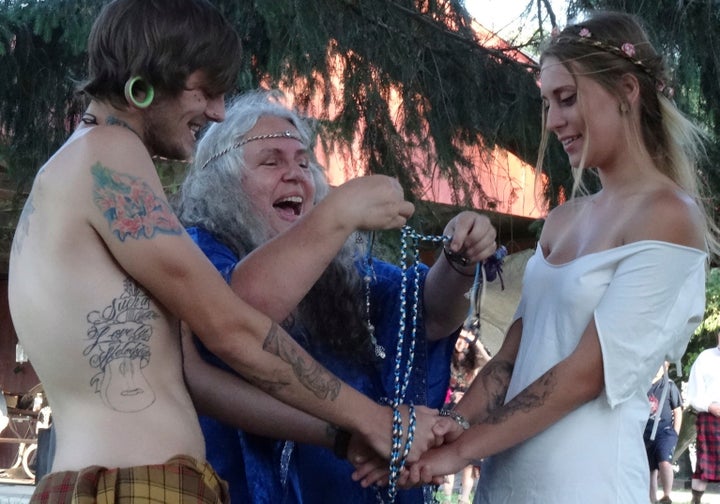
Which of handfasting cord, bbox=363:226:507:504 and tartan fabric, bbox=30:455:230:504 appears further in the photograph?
handfasting cord, bbox=363:226:507:504

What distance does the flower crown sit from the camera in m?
2.53

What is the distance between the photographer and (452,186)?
4840 millimetres

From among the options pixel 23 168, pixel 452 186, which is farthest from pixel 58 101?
pixel 452 186

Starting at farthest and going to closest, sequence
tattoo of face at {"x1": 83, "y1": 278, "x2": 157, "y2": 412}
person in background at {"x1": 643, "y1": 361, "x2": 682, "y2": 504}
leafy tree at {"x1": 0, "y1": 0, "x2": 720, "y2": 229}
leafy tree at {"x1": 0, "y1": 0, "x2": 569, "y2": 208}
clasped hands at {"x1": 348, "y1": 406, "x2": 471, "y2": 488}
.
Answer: person in background at {"x1": 643, "y1": 361, "x2": 682, "y2": 504} < leafy tree at {"x1": 0, "y1": 0, "x2": 569, "y2": 208} < leafy tree at {"x1": 0, "y1": 0, "x2": 720, "y2": 229} < clasped hands at {"x1": 348, "y1": 406, "x2": 471, "y2": 488} < tattoo of face at {"x1": 83, "y1": 278, "x2": 157, "y2": 412}

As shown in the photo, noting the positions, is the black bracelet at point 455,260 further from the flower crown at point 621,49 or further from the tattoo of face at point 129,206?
the tattoo of face at point 129,206

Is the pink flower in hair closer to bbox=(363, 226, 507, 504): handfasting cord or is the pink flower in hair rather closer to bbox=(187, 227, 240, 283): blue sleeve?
bbox=(363, 226, 507, 504): handfasting cord

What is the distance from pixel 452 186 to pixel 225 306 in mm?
2876

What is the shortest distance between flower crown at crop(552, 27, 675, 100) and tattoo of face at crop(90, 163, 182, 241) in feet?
3.68

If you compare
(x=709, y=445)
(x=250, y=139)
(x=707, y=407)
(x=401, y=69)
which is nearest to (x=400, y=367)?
(x=250, y=139)

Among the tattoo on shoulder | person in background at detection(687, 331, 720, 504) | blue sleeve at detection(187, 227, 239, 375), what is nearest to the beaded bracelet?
blue sleeve at detection(187, 227, 239, 375)

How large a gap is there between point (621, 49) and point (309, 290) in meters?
0.95

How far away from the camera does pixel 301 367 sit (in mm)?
2223

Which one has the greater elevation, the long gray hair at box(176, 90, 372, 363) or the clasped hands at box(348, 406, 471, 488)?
the long gray hair at box(176, 90, 372, 363)

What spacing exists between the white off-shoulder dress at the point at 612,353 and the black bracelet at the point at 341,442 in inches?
15.0
